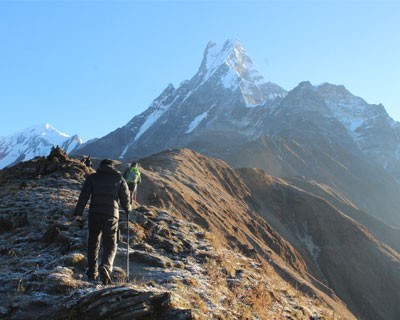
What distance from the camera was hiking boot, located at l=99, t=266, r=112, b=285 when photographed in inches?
316

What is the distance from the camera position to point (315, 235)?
83500 millimetres

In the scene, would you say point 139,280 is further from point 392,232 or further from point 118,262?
A: point 392,232

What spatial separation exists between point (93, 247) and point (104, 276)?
66 cm

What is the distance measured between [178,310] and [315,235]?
81.0 meters

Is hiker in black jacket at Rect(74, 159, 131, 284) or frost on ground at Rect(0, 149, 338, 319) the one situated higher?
hiker in black jacket at Rect(74, 159, 131, 284)

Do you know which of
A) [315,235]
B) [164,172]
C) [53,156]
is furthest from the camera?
[315,235]

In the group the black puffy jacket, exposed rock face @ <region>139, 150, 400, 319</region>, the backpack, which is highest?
the backpack

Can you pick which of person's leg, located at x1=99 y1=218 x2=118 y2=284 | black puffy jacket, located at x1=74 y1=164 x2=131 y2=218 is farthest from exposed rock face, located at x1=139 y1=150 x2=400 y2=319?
person's leg, located at x1=99 y1=218 x2=118 y2=284

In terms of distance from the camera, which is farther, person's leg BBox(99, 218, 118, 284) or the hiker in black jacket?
person's leg BBox(99, 218, 118, 284)

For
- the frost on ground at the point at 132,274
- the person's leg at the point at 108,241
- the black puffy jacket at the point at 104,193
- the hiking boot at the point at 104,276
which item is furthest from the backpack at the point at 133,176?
the hiking boot at the point at 104,276

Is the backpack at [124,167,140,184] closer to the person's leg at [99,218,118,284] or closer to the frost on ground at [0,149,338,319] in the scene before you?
the frost on ground at [0,149,338,319]

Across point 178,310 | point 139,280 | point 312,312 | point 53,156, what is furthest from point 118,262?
point 53,156

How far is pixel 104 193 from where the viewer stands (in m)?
8.66

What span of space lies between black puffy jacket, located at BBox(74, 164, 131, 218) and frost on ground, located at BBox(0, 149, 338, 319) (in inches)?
50.3
